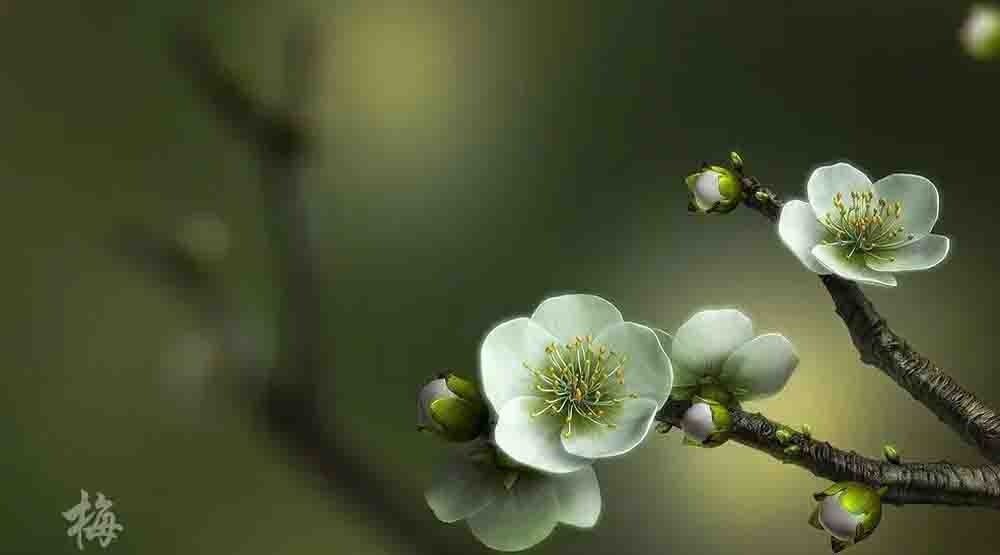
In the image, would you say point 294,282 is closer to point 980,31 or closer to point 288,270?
point 288,270

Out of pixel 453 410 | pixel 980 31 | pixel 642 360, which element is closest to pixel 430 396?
pixel 453 410

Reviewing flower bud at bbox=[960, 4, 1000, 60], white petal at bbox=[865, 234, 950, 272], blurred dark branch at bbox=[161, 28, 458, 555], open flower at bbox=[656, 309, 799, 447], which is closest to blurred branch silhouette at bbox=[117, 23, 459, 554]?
blurred dark branch at bbox=[161, 28, 458, 555]

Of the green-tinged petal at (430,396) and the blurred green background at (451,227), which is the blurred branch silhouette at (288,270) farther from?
the green-tinged petal at (430,396)

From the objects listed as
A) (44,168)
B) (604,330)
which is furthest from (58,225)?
(604,330)

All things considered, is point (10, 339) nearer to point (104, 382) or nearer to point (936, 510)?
point (104, 382)

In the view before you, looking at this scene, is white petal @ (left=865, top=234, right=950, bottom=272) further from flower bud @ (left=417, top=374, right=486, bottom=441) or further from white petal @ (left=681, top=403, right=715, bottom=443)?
flower bud @ (left=417, top=374, right=486, bottom=441)

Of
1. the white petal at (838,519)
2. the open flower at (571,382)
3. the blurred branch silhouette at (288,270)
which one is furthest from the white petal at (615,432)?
the blurred branch silhouette at (288,270)

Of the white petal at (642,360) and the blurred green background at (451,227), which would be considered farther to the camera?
the blurred green background at (451,227)
